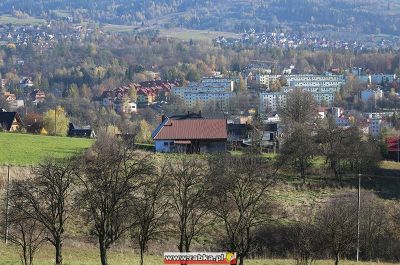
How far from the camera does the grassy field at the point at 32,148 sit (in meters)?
27.9

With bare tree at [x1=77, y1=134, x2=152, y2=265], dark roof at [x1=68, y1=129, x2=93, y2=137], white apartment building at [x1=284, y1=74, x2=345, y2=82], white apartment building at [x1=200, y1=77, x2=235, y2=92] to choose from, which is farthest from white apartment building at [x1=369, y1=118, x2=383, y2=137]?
bare tree at [x1=77, y1=134, x2=152, y2=265]

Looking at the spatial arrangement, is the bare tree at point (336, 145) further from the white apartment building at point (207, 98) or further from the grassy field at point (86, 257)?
the white apartment building at point (207, 98)

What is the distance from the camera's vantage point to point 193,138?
3312 centimetres

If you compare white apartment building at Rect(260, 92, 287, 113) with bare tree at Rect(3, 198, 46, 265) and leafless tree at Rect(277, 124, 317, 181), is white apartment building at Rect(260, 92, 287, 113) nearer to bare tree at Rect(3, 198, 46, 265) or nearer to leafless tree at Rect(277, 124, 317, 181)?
leafless tree at Rect(277, 124, 317, 181)

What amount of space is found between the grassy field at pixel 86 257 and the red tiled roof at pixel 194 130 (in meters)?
13.9

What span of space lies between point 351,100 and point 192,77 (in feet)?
91.2

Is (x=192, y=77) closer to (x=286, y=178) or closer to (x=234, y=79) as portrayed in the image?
(x=234, y=79)

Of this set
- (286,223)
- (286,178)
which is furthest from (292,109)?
(286,223)

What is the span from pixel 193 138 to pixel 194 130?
532 millimetres

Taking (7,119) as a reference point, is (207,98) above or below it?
below

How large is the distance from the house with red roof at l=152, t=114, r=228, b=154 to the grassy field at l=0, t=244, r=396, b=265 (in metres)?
13.7

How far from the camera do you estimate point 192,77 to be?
108m

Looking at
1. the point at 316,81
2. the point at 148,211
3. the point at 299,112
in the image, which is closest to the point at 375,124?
the point at 299,112

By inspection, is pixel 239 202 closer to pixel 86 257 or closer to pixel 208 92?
pixel 86 257
